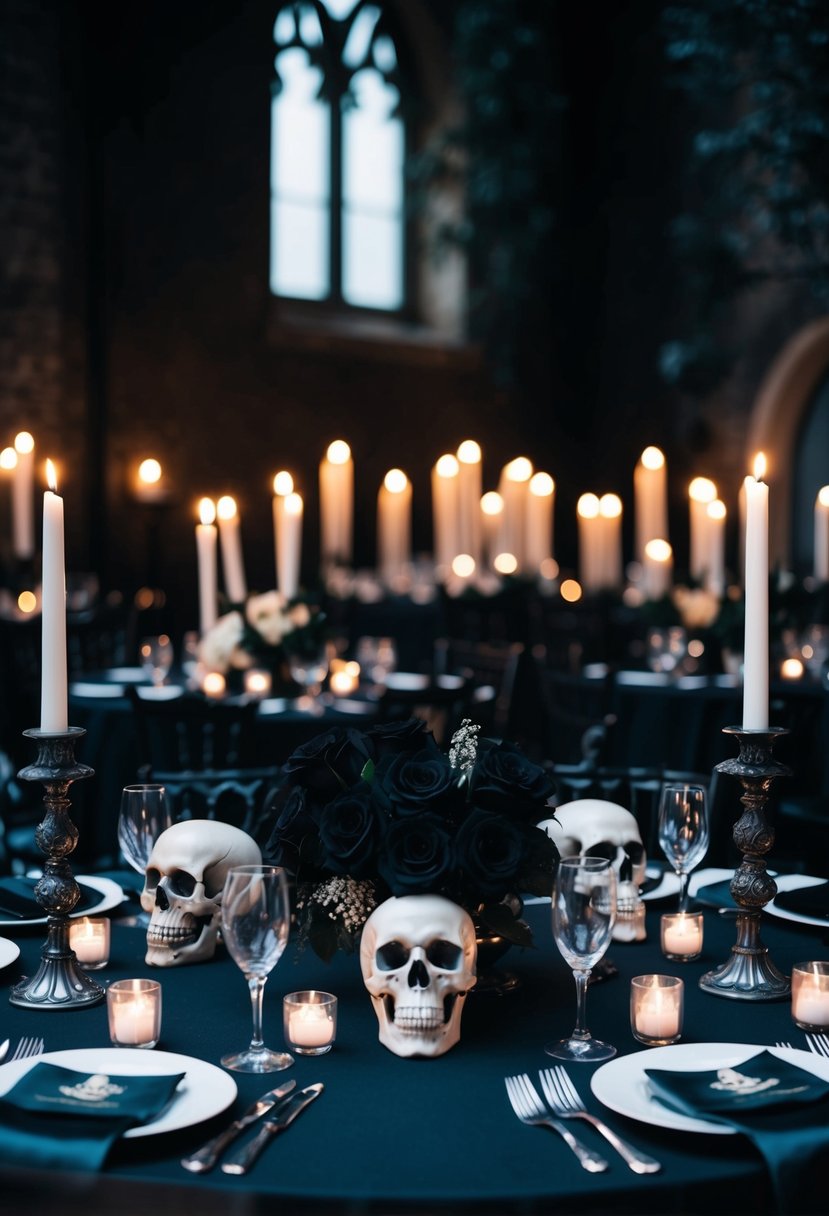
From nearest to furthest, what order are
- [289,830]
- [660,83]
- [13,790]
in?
[289,830] < [13,790] < [660,83]

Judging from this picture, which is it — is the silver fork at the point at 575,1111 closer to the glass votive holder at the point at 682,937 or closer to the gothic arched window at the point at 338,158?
the glass votive holder at the point at 682,937

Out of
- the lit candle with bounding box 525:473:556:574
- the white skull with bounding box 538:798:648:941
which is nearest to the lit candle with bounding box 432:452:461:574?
the lit candle with bounding box 525:473:556:574

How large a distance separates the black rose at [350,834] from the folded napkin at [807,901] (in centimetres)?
73

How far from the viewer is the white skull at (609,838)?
6.05ft

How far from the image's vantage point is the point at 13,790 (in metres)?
4.07

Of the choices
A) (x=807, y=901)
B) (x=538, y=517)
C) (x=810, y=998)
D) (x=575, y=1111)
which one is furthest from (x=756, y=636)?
(x=538, y=517)

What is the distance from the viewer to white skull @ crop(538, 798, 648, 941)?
1.84 m

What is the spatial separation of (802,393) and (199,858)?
8.44 metres

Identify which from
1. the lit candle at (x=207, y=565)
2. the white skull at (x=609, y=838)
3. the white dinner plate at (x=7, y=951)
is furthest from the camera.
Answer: the lit candle at (x=207, y=565)

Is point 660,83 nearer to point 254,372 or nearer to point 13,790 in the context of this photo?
point 254,372

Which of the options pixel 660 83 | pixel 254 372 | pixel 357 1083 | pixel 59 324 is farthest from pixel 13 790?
pixel 660 83

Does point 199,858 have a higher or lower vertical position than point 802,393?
lower

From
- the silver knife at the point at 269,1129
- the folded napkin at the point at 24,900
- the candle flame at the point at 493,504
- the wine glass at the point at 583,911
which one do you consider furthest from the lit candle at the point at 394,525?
the silver knife at the point at 269,1129

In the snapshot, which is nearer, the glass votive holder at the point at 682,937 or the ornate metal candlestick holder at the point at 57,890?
the ornate metal candlestick holder at the point at 57,890
